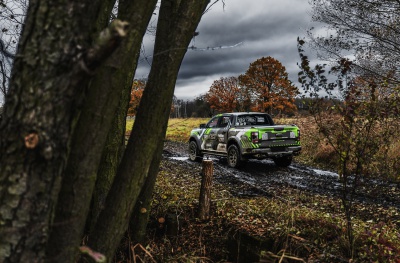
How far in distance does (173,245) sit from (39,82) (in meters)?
3.50

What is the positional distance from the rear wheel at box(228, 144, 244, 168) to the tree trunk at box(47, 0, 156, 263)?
8.70 meters

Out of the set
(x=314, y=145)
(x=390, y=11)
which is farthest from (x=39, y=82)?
(x=314, y=145)

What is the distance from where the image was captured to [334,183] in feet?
28.6

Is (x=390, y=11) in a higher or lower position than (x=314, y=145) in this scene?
higher

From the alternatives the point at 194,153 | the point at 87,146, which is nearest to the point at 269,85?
the point at 194,153

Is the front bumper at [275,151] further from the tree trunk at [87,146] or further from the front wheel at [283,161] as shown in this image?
the tree trunk at [87,146]

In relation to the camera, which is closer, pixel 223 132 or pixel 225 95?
pixel 223 132

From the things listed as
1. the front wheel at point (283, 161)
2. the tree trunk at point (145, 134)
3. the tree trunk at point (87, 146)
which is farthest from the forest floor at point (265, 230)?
the front wheel at point (283, 161)

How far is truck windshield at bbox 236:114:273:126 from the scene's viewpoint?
11.1 meters

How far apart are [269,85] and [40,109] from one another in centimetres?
3574

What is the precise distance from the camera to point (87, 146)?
192cm

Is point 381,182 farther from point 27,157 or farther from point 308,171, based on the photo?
point 27,157

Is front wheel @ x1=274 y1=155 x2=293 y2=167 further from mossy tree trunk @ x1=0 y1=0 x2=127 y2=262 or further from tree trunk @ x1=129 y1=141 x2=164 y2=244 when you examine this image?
mossy tree trunk @ x1=0 y1=0 x2=127 y2=262

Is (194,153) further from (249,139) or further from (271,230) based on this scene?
(271,230)
